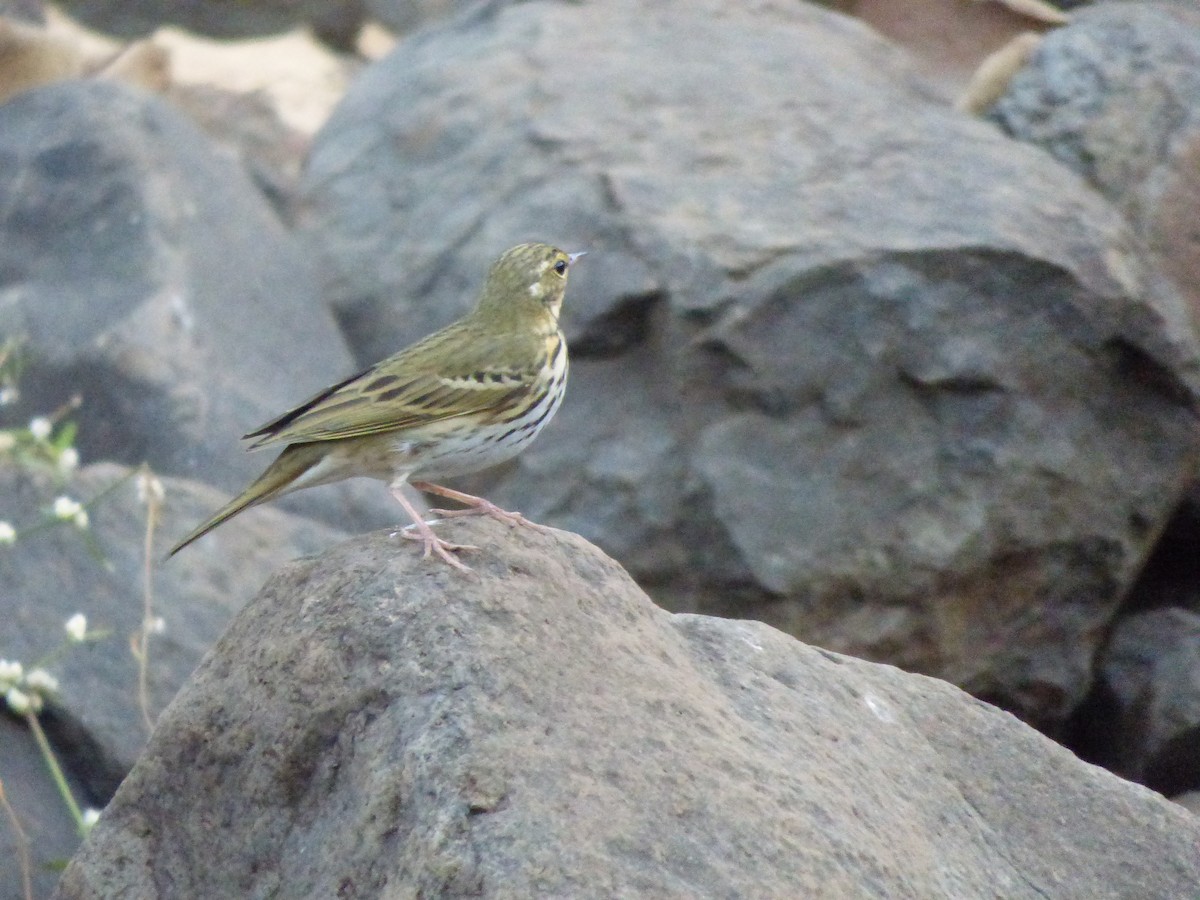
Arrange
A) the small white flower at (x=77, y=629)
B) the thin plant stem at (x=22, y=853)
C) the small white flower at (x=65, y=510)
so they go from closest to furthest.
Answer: the thin plant stem at (x=22, y=853) < the small white flower at (x=77, y=629) < the small white flower at (x=65, y=510)


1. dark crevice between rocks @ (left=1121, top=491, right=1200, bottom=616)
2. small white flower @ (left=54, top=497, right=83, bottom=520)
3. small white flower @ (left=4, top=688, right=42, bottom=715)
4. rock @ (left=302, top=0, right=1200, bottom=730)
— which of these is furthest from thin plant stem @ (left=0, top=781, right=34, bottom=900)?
dark crevice between rocks @ (left=1121, top=491, right=1200, bottom=616)

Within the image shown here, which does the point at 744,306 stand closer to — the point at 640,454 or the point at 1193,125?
the point at 640,454

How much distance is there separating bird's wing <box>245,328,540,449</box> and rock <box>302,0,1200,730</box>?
9.37 ft

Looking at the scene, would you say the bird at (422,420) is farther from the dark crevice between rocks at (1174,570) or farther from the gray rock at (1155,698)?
the dark crevice between rocks at (1174,570)

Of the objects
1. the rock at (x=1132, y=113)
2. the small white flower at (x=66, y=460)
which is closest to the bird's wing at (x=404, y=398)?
the small white flower at (x=66, y=460)

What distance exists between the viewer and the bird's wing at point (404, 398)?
539 centimetres

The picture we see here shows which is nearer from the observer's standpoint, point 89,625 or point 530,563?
point 530,563

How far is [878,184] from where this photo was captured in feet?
29.2

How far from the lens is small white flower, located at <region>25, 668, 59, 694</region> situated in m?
6.62

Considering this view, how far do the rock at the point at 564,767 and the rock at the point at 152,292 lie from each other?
3.84m

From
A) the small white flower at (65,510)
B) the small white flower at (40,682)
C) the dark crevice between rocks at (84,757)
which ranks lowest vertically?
the dark crevice between rocks at (84,757)

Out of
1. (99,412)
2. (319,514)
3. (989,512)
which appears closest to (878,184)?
(989,512)

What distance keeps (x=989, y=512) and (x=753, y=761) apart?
14.5 feet

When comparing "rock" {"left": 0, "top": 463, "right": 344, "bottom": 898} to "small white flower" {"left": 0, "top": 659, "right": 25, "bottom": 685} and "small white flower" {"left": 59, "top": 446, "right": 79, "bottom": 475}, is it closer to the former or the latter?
"small white flower" {"left": 59, "top": 446, "right": 79, "bottom": 475}
